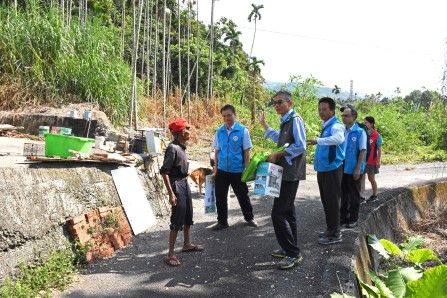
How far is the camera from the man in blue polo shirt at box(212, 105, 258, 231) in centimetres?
611

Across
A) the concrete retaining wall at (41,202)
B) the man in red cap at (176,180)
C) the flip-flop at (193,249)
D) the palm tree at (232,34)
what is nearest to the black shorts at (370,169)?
the flip-flop at (193,249)

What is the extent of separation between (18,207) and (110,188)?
1675 millimetres

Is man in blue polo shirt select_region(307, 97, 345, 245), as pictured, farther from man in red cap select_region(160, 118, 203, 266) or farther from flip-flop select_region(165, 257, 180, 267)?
flip-flop select_region(165, 257, 180, 267)

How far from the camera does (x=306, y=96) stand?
16.5 metres

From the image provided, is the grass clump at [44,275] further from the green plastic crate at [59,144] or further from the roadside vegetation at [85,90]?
the green plastic crate at [59,144]

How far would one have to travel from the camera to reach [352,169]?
247 inches

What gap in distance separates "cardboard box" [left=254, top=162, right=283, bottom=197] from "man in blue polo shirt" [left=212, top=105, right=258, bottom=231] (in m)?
1.40

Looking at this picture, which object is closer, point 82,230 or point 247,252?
point 82,230

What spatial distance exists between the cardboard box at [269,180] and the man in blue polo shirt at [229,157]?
54.9 inches

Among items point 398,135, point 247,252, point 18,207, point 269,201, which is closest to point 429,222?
point 269,201

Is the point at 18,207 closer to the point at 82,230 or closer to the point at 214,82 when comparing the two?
the point at 82,230

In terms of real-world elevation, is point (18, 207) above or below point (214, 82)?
below

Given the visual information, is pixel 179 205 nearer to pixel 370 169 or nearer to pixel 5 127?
pixel 370 169

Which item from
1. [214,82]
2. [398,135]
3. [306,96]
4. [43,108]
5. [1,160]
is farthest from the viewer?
[214,82]
